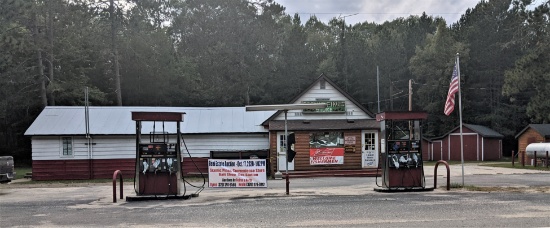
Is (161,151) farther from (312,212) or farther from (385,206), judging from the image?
(385,206)

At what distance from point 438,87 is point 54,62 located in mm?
37357

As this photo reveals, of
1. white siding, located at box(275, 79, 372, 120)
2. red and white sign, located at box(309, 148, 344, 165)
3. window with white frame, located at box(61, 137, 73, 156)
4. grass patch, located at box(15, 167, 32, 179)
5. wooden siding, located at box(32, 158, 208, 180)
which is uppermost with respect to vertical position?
white siding, located at box(275, 79, 372, 120)

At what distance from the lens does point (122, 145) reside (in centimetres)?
2541

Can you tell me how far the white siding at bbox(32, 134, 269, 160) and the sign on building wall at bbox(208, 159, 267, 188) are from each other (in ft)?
32.6

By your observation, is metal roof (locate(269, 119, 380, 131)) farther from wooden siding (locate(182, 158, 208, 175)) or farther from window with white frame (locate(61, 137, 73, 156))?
window with white frame (locate(61, 137, 73, 156))

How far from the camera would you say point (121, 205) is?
13422 mm

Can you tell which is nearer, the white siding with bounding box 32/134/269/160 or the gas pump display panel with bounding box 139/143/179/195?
the gas pump display panel with bounding box 139/143/179/195

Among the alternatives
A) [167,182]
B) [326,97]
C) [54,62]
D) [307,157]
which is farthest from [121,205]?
[54,62]

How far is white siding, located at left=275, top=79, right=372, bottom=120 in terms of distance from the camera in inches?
1022

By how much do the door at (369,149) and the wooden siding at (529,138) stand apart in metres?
14.7

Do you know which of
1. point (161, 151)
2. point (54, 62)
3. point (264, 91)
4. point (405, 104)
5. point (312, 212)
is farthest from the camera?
point (405, 104)

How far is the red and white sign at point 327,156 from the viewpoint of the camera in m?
Answer: 24.8

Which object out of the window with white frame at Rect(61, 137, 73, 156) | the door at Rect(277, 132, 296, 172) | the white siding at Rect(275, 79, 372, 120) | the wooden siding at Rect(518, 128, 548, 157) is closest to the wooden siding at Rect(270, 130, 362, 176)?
the door at Rect(277, 132, 296, 172)

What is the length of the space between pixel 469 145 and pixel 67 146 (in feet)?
111
